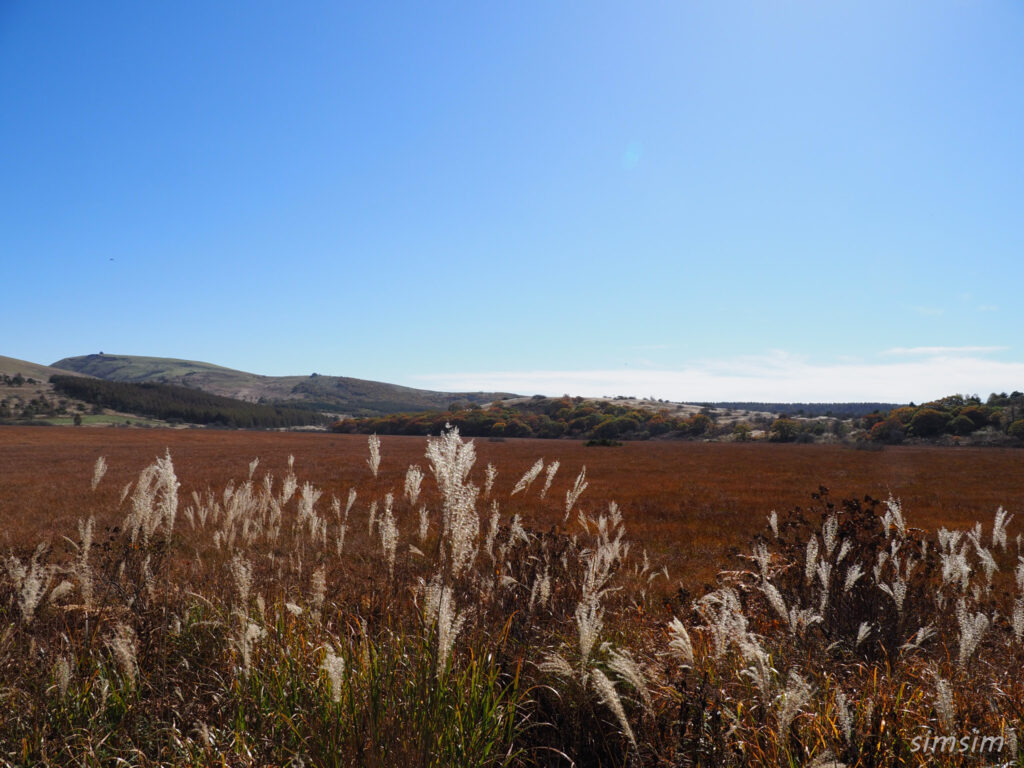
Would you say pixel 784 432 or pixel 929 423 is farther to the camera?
pixel 784 432

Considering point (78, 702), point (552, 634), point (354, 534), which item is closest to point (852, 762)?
point (552, 634)

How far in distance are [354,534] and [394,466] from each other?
1589 cm

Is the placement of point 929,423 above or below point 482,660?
below

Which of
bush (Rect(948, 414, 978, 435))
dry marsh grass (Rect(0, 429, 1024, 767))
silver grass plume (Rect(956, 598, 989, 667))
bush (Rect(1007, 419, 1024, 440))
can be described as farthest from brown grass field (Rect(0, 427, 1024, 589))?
bush (Rect(948, 414, 978, 435))

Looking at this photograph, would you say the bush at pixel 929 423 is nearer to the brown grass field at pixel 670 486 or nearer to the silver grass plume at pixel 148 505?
the brown grass field at pixel 670 486

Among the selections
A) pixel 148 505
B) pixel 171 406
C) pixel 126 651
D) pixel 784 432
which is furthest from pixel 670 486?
pixel 171 406

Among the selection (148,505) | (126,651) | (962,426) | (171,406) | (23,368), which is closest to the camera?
(126,651)

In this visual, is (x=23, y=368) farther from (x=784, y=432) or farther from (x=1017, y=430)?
(x=1017, y=430)

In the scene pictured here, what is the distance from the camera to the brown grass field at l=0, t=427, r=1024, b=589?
39.6 feet

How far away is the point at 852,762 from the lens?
2.34 m

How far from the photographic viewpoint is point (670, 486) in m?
21.7

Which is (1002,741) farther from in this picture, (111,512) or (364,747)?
(111,512)

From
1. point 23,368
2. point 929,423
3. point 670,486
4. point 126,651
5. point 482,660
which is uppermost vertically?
point 23,368

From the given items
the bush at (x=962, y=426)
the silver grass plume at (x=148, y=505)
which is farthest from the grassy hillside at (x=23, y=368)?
the bush at (x=962, y=426)
